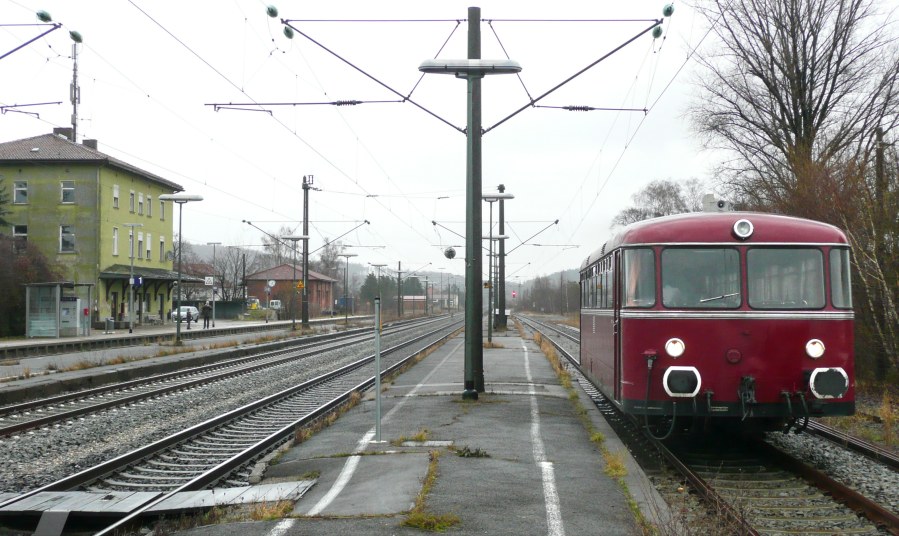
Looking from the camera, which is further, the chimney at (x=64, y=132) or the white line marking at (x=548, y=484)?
the chimney at (x=64, y=132)

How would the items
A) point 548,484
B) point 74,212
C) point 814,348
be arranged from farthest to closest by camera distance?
point 74,212 < point 814,348 < point 548,484

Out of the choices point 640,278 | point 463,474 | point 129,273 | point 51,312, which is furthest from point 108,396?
point 129,273

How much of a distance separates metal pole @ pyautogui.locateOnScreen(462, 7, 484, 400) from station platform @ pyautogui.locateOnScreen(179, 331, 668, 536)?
980 mm

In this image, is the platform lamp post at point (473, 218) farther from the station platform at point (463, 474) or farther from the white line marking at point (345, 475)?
the white line marking at point (345, 475)

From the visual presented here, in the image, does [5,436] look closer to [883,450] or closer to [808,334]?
[808,334]

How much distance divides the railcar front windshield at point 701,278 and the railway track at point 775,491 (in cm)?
184

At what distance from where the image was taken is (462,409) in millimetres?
14164

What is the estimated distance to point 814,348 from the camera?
32.5 ft

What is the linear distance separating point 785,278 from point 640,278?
1.62 m

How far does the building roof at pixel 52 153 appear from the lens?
52.5 m

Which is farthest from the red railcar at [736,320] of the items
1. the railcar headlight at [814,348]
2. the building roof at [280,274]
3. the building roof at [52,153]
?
the building roof at [280,274]

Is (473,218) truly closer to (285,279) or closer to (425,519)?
(425,519)

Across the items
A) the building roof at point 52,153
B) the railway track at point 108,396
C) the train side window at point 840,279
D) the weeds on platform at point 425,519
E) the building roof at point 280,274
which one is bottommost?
the railway track at point 108,396

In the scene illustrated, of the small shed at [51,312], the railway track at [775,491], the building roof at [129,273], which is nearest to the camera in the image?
the railway track at [775,491]
